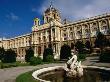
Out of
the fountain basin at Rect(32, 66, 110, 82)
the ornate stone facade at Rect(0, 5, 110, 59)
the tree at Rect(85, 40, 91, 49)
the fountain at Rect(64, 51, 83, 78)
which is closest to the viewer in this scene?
the fountain at Rect(64, 51, 83, 78)

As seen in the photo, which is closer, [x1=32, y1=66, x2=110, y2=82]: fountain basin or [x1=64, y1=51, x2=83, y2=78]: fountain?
[x1=64, y1=51, x2=83, y2=78]: fountain

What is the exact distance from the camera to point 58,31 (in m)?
61.7

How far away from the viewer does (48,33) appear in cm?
6462

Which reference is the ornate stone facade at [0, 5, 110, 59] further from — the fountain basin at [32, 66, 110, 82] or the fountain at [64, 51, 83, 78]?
the fountain at [64, 51, 83, 78]

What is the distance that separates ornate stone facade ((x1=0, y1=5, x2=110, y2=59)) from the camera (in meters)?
53.5

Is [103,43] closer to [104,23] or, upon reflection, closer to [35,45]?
[104,23]

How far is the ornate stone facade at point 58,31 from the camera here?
53531 mm

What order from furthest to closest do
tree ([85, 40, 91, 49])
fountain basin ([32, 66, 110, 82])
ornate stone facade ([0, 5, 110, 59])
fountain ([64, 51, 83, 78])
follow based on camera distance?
ornate stone facade ([0, 5, 110, 59]), tree ([85, 40, 91, 49]), fountain basin ([32, 66, 110, 82]), fountain ([64, 51, 83, 78])

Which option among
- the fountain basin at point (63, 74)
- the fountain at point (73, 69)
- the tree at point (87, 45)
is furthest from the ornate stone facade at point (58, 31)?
the fountain at point (73, 69)

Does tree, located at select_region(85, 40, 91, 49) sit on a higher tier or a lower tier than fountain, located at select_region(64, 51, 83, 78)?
higher

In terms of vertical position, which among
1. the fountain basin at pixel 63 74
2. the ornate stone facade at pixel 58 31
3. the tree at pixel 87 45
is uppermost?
the ornate stone facade at pixel 58 31

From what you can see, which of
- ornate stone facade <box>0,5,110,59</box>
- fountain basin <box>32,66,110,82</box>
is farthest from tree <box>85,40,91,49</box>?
fountain basin <box>32,66,110,82</box>

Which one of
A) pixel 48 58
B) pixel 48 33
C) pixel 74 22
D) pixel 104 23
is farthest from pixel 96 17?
pixel 48 58

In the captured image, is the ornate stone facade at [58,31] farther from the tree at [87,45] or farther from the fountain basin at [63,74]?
the fountain basin at [63,74]
